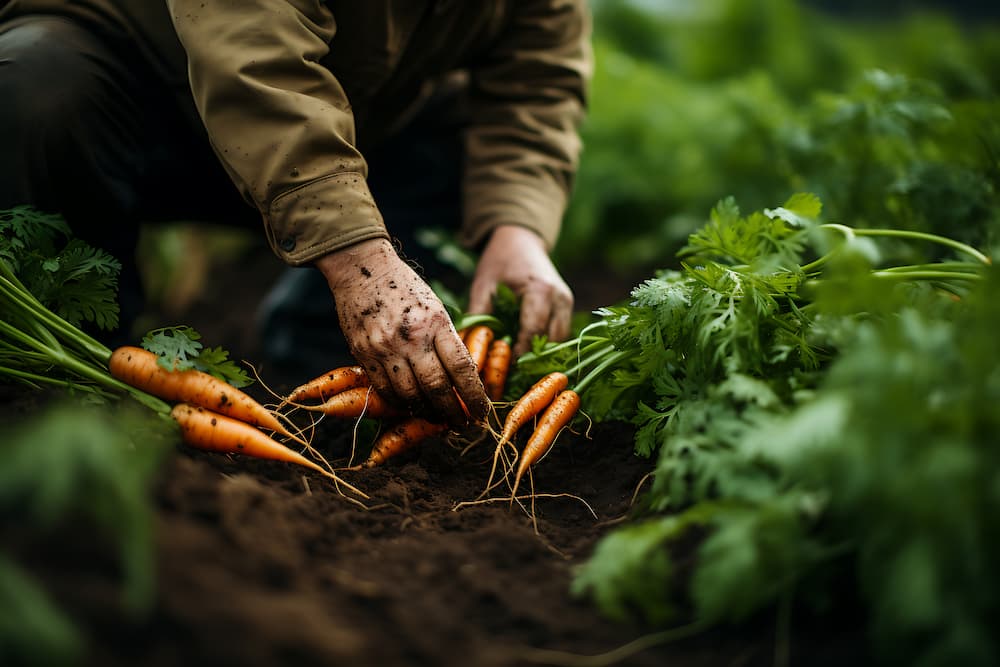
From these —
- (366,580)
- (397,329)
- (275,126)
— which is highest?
(275,126)

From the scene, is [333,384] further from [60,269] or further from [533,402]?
[60,269]

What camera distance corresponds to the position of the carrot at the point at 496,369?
2.46 metres

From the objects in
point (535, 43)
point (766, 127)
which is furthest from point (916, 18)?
point (535, 43)

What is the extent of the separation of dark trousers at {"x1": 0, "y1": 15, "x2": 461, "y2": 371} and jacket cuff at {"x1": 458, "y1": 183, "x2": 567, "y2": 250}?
0.63 meters

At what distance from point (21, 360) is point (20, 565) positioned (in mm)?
1131

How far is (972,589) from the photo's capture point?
1.14 m

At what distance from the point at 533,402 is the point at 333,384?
0.67 metres

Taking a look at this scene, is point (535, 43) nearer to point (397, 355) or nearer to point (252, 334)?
point (397, 355)

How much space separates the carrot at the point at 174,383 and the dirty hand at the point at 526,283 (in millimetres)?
1045

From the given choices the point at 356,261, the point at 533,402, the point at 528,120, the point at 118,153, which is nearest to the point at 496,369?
the point at 533,402

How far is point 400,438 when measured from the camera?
2.28 meters

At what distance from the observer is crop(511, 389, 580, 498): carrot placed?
7.11ft

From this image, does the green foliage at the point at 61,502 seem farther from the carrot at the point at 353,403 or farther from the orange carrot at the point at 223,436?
the carrot at the point at 353,403

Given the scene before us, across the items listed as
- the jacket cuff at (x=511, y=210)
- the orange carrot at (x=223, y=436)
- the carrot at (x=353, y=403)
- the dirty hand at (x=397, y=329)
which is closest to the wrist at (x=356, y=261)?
the dirty hand at (x=397, y=329)
